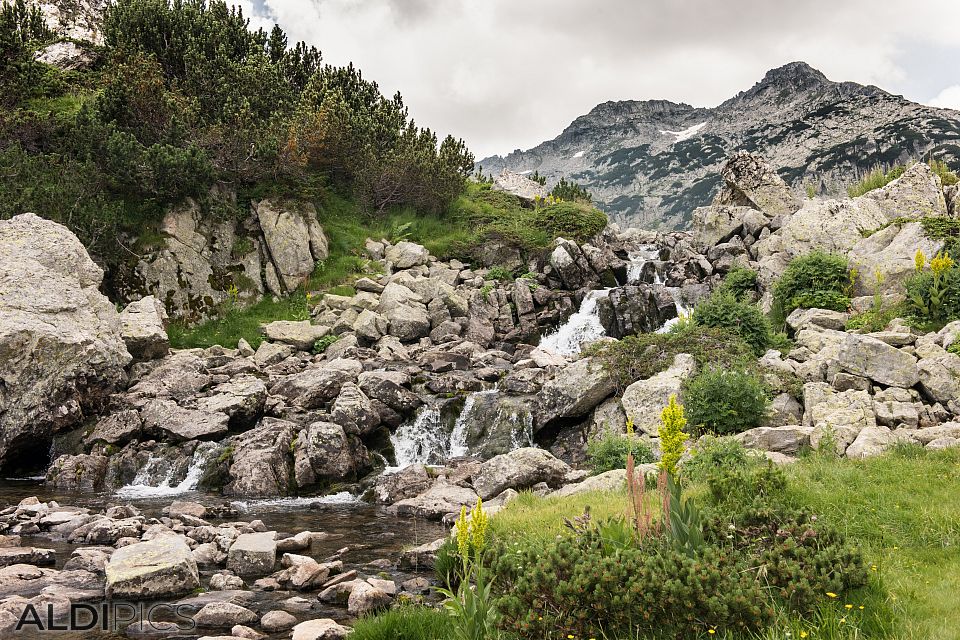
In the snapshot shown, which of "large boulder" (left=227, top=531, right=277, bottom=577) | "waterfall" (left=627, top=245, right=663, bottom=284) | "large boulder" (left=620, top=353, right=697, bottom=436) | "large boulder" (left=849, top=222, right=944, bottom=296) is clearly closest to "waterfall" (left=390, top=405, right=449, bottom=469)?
"large boulder" (left=620, top=353, right=697, bottom=436)

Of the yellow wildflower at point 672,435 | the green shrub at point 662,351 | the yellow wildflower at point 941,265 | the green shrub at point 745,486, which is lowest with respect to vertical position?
the green shrub at point 745,486

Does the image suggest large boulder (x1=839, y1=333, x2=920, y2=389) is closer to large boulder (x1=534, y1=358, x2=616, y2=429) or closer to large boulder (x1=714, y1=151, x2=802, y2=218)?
large boulder (x1=534, y1=358, x2=616, y2=429)

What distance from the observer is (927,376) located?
13.0 metres

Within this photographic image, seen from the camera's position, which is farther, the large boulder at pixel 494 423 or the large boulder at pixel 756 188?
the large boulder at pixel 756 188

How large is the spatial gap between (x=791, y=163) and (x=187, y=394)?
171m

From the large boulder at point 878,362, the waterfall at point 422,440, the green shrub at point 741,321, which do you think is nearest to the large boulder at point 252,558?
the waterfall at point 422,440

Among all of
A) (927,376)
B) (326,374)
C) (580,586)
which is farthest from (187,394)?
(927,376)

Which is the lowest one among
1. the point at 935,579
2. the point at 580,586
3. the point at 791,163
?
the point at 935,579

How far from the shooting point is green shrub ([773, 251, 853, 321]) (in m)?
20.3

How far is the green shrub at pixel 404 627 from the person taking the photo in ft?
18.6

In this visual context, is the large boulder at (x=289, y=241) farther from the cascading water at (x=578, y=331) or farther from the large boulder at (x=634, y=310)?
the large boulder at (x=634, y=310)

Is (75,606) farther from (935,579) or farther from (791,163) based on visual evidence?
(791,163)

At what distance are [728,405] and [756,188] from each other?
1123 inches

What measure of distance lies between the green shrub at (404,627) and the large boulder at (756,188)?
1385 inches
